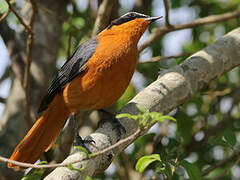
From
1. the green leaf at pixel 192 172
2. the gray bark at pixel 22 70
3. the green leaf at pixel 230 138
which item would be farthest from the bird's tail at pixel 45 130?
the green leaf at pixel 230 138

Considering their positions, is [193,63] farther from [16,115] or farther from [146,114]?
[16,115]

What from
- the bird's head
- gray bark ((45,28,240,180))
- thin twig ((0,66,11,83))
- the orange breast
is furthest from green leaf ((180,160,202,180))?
thin twig ((0,66,11,83))

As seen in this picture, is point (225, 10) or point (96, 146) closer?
point (96, 146)

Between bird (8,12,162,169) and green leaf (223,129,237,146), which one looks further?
bird (8,12,162,169)

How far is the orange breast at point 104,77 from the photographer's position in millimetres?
3469

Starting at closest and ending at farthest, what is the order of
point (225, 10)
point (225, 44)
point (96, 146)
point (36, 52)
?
1. point (96, 146)
2. point (225, 44)
3. point (36, 52)
4. point (225, 10)

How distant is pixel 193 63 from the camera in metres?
3.56

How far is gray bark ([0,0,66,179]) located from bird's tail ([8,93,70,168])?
0.81 metres

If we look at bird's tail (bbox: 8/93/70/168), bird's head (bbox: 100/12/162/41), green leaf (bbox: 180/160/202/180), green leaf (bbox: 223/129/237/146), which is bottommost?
green leaf (bbox: 223/129/237/146)

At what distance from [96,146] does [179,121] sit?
86.5 inches

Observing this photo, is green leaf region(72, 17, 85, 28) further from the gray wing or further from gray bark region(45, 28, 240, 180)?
gray bark region(45, 28, 240, 180)

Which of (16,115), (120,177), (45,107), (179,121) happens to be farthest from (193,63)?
(16,115)

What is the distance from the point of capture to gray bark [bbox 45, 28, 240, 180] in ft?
9.32

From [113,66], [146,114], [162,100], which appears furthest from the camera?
[113,66]
